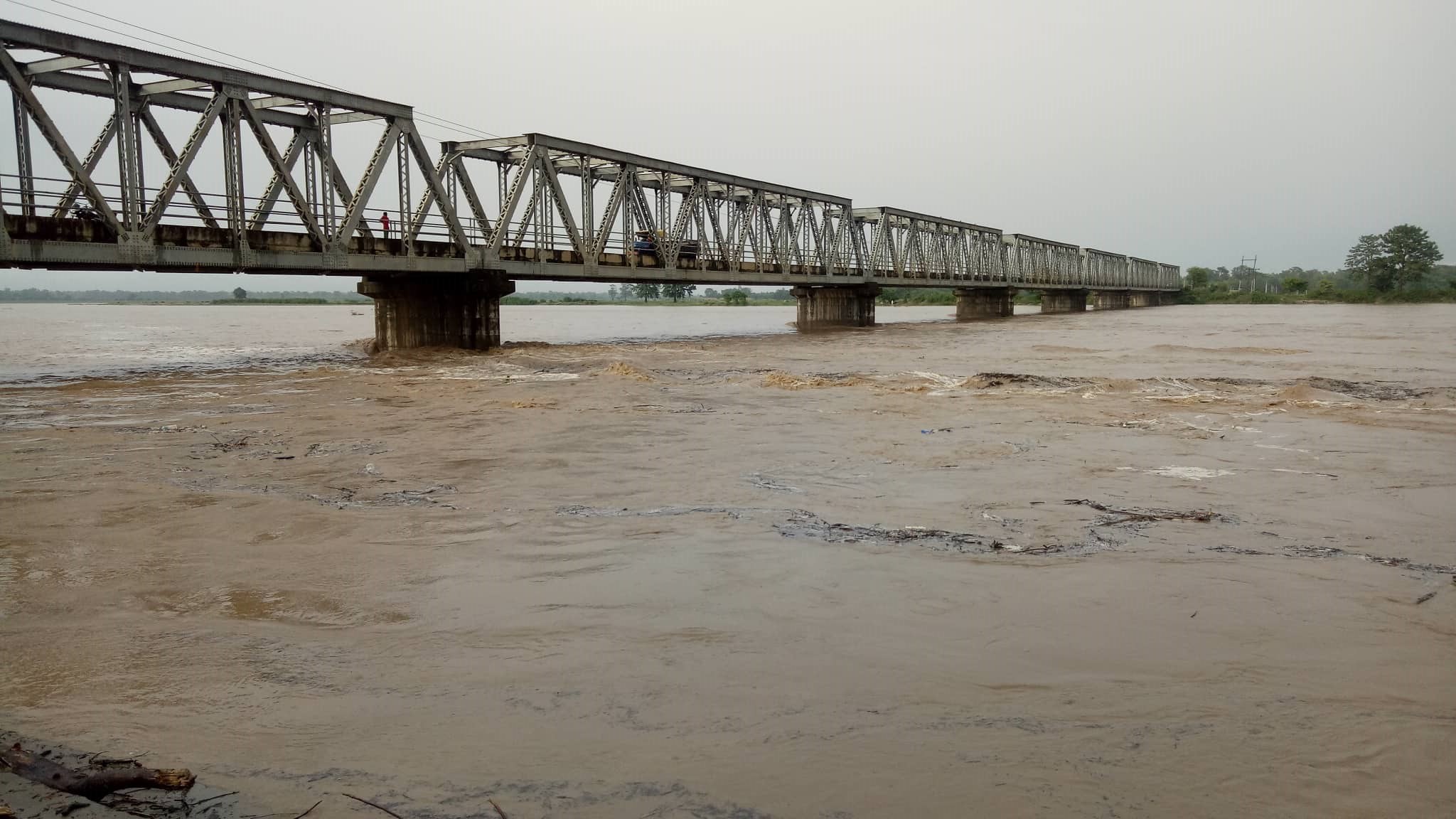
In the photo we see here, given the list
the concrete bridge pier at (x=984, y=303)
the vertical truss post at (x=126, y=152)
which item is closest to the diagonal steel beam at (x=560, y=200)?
the vertical truss post at (x=126, y=152)

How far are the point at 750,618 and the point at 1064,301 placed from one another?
112m

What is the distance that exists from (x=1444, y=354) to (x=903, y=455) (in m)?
24.0

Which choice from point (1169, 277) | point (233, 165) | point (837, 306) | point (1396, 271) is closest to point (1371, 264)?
point (1396, 271)

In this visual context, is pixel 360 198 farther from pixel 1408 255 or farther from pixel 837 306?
pixel 1408 255

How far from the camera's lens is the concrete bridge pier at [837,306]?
5666 cm

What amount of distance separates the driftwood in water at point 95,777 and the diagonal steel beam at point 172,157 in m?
21.8

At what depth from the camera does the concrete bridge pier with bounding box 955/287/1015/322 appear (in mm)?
79938

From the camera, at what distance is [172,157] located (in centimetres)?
2353

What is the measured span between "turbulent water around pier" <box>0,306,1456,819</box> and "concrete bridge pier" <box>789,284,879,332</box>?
45926 mm

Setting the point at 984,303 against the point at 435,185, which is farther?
the point at 984,303

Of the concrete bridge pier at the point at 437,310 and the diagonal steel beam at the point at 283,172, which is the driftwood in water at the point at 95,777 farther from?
the concrete bridge pier at the point at 437,310

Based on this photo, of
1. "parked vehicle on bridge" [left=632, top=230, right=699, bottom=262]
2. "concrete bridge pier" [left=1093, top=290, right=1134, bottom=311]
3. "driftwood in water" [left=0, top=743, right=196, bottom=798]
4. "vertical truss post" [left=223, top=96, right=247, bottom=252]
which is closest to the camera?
"driftwood in water" [left=0, top=743, right=196, bottom=798]

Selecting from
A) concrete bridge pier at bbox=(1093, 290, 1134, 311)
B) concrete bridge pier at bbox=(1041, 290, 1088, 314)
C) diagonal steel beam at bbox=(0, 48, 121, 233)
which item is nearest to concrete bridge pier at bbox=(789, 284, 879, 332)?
diagonal steel beam at bbox=(0, 48, 121, 233)

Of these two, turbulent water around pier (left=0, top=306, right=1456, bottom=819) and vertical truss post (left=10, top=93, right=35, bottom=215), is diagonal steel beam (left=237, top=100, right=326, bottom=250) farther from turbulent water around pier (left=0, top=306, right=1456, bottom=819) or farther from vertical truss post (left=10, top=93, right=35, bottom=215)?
turbulent water around pier (left=0, top=306, right=1456, bottom=819)
